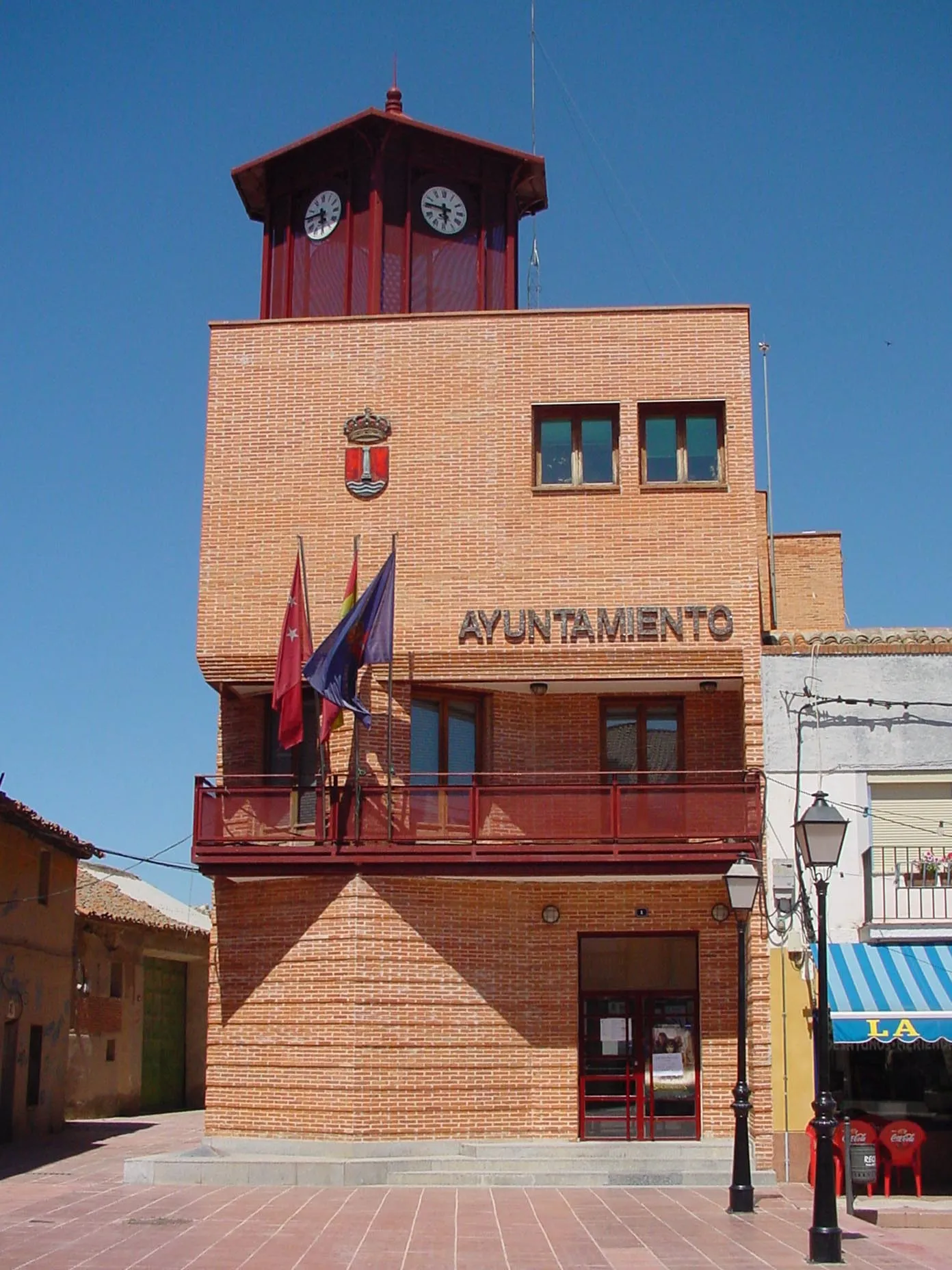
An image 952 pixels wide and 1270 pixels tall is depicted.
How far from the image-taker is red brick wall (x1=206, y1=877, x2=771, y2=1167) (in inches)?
825

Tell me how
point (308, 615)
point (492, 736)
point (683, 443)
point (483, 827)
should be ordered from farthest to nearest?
point (683, 443)
point (492, 736)
point (308, 615)
point (483, 827)

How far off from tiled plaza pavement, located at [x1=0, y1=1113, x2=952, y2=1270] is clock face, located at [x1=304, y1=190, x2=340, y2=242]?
15.7 metres

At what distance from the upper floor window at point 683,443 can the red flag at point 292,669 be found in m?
5.70

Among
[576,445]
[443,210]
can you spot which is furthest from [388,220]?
[576,445]

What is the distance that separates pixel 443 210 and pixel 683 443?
6557 millimetres

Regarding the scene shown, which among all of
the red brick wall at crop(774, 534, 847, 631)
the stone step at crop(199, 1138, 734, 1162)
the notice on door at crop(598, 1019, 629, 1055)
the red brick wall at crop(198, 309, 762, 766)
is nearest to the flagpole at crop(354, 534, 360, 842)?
the red brick wall at crop(198, 309, 762, 766)

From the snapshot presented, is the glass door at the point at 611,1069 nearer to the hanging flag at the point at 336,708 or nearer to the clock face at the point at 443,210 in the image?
the hanging flag at the point at 336,708

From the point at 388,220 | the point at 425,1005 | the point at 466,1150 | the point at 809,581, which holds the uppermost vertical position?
the point at 388,220

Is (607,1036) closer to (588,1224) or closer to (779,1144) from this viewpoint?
(779,1144)

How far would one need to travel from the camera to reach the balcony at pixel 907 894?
20.9 meters

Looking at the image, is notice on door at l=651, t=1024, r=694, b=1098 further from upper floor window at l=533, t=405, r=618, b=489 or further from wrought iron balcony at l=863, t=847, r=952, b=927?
upper floor window at l=533, t=405, r=618, b=489

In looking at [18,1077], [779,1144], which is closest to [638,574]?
[779,1144]

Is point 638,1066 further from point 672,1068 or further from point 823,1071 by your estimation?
point 823,1071

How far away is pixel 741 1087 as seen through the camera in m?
17.9
